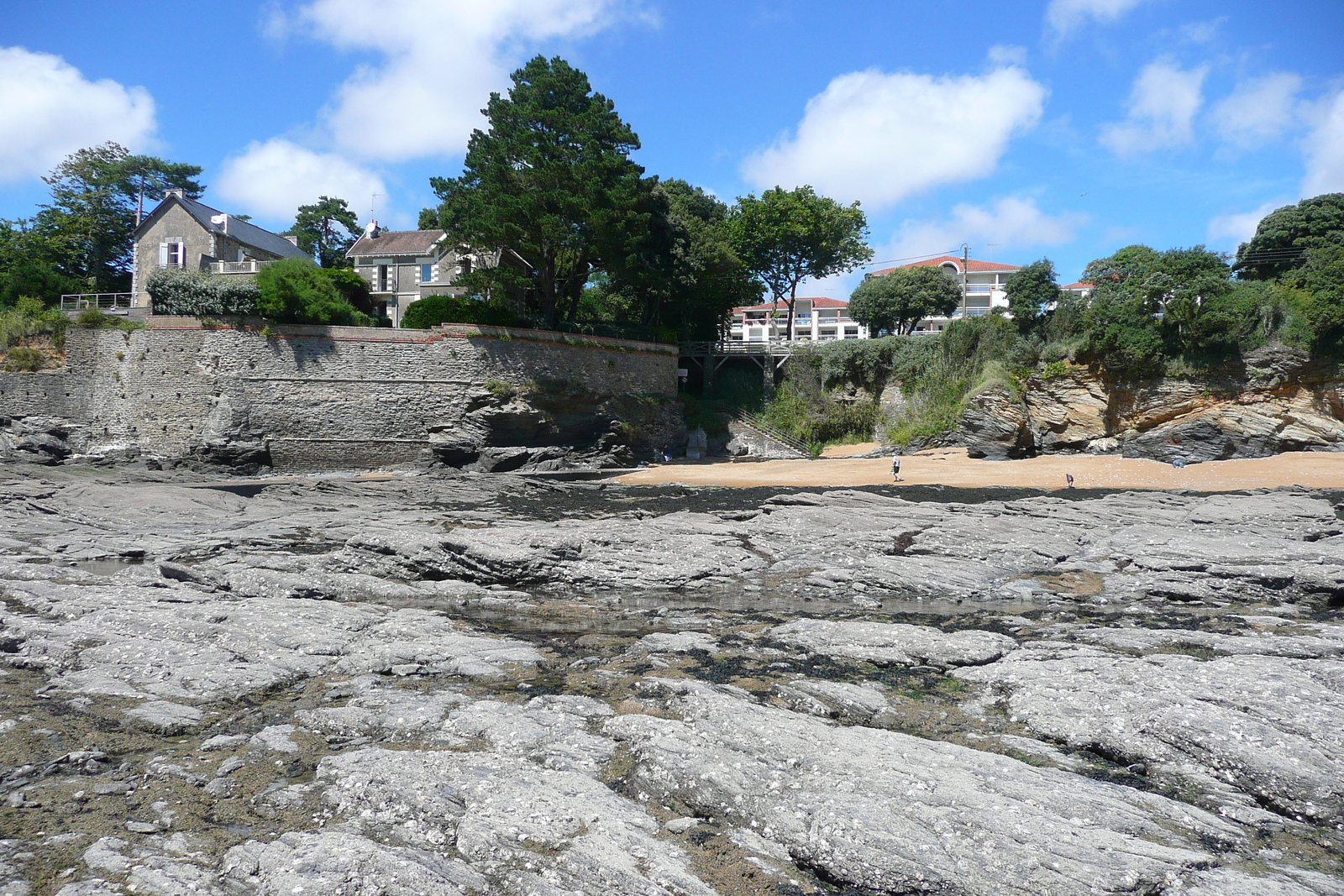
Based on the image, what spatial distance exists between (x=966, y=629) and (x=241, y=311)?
3073 cm

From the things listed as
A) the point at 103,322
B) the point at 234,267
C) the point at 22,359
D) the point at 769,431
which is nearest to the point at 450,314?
the point at 103,322

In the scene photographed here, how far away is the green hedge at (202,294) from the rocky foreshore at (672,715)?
19157 mm

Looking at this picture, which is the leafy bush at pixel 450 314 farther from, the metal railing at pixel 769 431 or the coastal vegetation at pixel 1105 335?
the coastal vegetation at pixel 1105 335

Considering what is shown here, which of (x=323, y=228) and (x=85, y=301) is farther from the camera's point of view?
(x=323, y=228)

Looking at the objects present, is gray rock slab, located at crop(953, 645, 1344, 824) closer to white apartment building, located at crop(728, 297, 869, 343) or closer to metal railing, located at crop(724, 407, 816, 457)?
metal railing, located at crop(724, 407, 816, 457)

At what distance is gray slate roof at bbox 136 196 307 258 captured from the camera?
124 ft

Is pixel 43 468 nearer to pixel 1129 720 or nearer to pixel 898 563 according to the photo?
pixel 898 563

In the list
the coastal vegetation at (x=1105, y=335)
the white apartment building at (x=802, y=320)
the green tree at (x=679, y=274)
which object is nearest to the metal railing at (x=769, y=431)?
the coastal vegetation at (x=1105, y=335)

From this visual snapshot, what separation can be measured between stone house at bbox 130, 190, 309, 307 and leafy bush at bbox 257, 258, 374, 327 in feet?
27.4

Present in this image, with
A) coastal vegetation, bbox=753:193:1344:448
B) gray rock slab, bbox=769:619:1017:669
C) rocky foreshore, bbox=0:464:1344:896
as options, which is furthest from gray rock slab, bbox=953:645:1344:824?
coastal vegetation, bbox=753:193:1344:448

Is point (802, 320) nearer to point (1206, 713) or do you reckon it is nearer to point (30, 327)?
point (30, 327)

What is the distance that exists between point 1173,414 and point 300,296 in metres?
35.5

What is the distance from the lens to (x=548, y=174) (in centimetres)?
3019

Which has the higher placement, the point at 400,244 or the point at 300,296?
the point at 400,244
